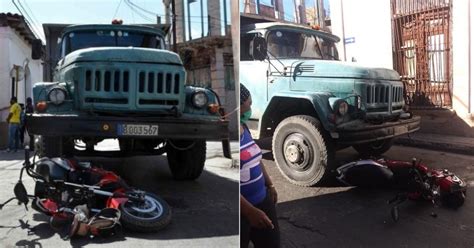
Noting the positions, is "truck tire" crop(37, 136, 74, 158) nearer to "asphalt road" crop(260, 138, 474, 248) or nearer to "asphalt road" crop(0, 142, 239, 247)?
"asphalt road" crop(0, 142, 239, 247)

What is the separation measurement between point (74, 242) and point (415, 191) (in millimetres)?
886

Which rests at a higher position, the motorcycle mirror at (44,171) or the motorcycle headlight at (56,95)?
the motorcycle headlight at (56,95)

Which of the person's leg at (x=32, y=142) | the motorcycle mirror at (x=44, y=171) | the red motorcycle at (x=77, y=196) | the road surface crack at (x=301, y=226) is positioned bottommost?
the road surface crack at (x=301, y=226)

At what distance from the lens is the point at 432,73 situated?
3.78 ft

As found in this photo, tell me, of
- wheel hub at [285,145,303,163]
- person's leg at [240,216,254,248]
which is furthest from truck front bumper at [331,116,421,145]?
person's leg at [240,216,254,248]

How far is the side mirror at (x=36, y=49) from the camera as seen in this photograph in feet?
3.64

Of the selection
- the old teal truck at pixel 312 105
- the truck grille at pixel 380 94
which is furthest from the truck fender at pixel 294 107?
the truck grille at pixel 380 94

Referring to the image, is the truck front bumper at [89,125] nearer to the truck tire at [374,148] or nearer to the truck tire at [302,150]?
the truck tire at [302,150]

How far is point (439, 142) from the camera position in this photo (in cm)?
115

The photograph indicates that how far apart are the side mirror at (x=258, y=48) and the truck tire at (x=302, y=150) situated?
0.17 m

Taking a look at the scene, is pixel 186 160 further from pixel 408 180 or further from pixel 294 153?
pixel 408 180

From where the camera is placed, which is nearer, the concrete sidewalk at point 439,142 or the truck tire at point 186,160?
the concrete sidewalk at point 439,142

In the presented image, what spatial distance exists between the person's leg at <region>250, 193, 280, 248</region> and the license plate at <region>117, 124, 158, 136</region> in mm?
342

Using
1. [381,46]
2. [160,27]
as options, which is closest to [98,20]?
[160,27]
